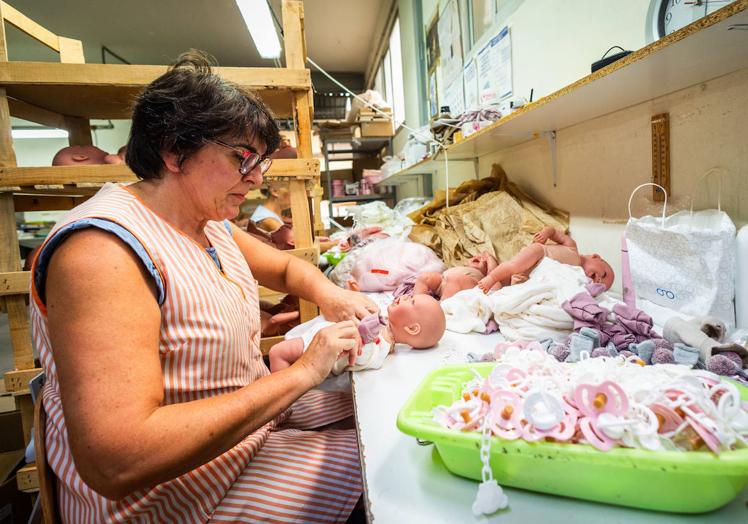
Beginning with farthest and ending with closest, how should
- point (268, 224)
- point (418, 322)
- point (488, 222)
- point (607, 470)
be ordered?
1. point (268, 224)
2. point (488, 222)
3. point (418, 322)
4. point (607, 470)

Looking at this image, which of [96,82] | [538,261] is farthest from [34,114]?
[538,261]

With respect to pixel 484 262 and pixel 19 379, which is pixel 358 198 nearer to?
pixel 484 262

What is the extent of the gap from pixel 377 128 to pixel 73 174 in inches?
190

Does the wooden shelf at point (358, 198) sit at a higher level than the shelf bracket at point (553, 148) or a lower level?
higher

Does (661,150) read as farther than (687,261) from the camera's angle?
Yes

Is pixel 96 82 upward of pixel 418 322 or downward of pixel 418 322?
upward

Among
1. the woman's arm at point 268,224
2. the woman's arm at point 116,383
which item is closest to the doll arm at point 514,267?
the woman's arm at point 116,383

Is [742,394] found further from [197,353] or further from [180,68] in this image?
[180,68]

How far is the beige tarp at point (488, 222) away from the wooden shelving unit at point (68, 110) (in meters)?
0.88

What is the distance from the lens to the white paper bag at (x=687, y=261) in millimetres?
1092

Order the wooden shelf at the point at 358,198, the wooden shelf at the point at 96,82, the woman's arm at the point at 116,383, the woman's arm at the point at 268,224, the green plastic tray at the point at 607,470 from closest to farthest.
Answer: the green plastic tray at the point at 607,470 → the woman's arm at the point at 116,383 → the wooden shelf at the point at 96,82 → the woman's arm at the point at 268,224 → the wooden shelf at the point at 358,198

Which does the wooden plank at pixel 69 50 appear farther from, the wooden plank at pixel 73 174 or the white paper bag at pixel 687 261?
the white paper bag at pixel 687 261

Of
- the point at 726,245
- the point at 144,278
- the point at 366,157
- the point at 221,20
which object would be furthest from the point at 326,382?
the point at 221,20

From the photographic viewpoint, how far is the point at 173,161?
3.30 feet
